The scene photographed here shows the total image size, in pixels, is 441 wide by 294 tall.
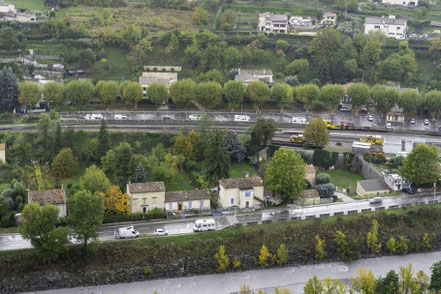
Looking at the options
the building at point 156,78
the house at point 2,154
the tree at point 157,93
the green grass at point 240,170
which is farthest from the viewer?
the building at point 156,78

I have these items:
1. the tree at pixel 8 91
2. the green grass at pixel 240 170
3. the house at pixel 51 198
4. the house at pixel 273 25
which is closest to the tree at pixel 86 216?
the house at pixel 51 198

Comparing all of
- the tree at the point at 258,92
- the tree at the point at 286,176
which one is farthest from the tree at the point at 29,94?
the tree at the point at 286,176

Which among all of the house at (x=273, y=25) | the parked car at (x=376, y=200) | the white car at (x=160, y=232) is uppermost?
the house at (x=273, y=25)

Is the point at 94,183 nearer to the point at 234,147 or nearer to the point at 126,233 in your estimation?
the point at 126,233

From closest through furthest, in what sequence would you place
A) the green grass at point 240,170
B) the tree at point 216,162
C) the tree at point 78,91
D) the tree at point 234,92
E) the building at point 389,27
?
the tree at point 216,162 → the green grass at point 240,170 → the tree at point 78,91 → the tree at point 234,92 → the building at point 389,27

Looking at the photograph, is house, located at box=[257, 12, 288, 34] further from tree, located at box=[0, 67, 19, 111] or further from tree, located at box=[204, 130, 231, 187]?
tree, located at box=[204, 130, 231, 187]

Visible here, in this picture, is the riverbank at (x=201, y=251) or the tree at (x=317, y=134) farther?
the tree at (x=317, y=134)

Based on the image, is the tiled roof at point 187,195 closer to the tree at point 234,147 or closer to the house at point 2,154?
the tree at point 234,147

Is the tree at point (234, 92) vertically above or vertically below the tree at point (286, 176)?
above

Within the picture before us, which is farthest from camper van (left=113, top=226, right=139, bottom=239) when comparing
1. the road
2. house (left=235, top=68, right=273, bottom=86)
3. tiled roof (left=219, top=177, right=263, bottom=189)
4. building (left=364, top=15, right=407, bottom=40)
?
building (left=364, top=15, right=407, bottom=40)
